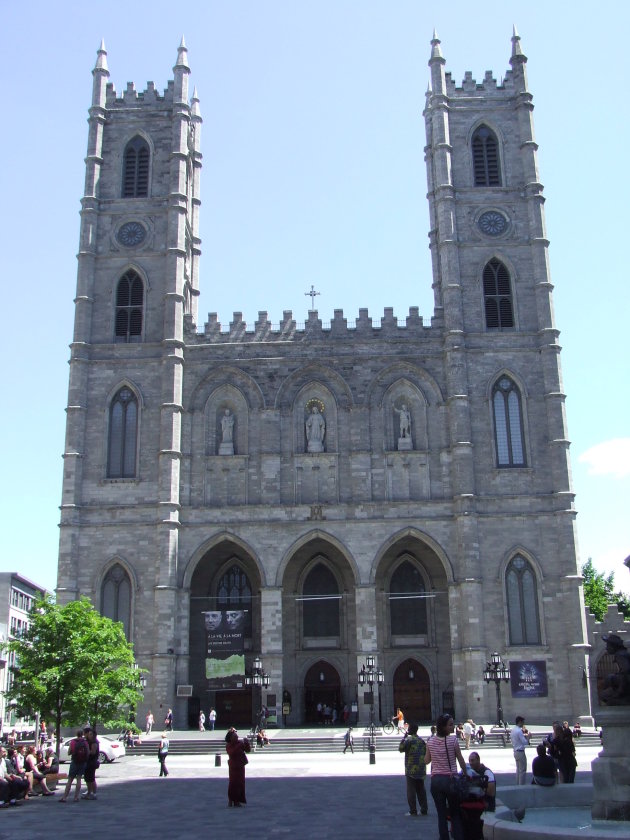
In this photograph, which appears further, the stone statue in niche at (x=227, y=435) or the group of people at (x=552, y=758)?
the stone statue in niche at (x=227, y=435)

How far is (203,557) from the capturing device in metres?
44.2

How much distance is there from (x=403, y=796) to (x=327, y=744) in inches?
661

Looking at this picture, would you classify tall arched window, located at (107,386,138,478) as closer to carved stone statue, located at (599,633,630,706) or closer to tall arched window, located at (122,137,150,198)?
tall arched window, located at (122,137,150,198)

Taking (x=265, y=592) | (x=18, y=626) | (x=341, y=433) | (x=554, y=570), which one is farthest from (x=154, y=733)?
(x=18, y=626)

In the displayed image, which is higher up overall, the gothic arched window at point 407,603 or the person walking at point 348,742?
the gothic arched window at point 407,603

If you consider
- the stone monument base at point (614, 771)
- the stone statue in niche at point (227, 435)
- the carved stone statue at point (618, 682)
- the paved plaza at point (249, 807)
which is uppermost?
the stone statue in niche at point (227, 435)

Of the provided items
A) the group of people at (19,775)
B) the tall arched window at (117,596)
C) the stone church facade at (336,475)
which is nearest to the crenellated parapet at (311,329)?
the stone church facade at (336,475)

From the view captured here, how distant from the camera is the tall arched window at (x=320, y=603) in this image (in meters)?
44.6

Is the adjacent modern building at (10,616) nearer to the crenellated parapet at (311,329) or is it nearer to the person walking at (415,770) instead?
the crenellated parapet at (311,329)

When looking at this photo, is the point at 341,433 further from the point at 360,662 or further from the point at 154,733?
the point at 154,733

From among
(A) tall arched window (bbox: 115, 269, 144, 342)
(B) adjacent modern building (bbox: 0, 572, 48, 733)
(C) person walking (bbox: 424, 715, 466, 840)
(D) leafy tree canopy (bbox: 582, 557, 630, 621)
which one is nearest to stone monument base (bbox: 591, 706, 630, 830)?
(C) person walking (bbox: 424, 715, 466, 840)

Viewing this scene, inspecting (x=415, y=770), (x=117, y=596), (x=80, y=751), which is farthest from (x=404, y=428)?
(x=415, y=770)

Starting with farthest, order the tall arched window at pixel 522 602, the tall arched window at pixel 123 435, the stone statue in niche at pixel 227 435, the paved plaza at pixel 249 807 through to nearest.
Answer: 1. the stone statue in niche at pixel 227 435
2. the tall arched window at pixel 123 435
3. the tall arched window at pixel 522 602
4. the paved plaza at pixel 249 807

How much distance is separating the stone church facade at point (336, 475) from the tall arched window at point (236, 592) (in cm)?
10
